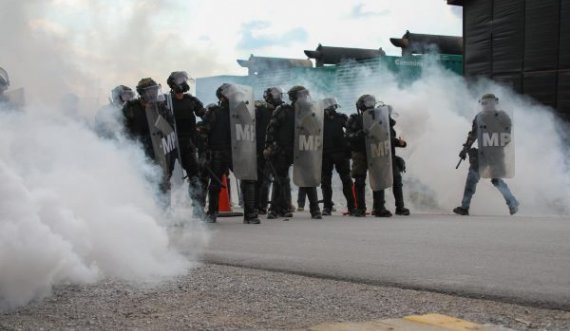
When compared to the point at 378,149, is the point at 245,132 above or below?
above

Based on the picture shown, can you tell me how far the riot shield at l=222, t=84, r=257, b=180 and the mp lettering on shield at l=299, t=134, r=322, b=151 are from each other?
0.99 m

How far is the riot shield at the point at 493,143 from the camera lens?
12.5 m

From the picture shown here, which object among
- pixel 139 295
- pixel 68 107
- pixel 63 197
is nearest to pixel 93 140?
pixel 68 107

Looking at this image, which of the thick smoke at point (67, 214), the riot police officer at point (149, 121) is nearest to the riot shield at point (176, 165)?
the riot police officer at point (149, 121)

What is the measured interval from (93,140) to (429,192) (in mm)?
9639

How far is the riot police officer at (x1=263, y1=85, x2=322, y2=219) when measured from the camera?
1141 centimetres

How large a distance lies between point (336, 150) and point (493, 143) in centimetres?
249

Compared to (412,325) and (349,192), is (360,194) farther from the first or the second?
(412,325)

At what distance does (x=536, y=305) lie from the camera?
5.00 m

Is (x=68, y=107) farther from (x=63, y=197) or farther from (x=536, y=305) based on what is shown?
(x=536, y=305)

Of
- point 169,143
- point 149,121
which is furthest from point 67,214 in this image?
point 169,143

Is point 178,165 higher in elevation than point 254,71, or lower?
lower

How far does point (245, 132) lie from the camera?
1086 cm

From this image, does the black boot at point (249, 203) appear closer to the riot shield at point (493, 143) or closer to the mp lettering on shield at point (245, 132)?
the mp lettering on shield at point (245, 132)
